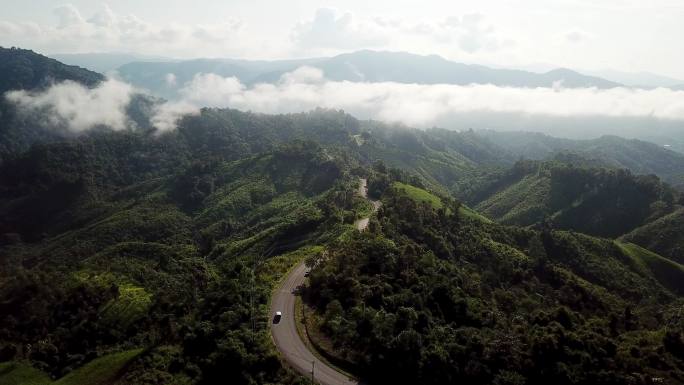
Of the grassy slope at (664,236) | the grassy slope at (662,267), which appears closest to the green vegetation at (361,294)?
the grassy slope at (662,267)

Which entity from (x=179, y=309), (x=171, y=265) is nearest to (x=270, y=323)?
(x=179, y=309)

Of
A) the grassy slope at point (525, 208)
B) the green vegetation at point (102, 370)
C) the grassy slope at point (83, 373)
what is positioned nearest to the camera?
the green vegetation at point (102, 370)

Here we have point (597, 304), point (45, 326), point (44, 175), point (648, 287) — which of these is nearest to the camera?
point (45, 326)

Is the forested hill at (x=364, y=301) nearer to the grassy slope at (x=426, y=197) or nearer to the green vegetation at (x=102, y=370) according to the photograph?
the green vegetation at (x=102, y=370)

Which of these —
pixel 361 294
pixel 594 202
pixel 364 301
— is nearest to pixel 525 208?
pixel 594 202

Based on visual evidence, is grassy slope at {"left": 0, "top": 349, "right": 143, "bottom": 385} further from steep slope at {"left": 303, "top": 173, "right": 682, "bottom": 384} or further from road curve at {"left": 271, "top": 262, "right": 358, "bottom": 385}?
steep slope at {"left": 303, "top": 173, "right": 682, "bottom": 384}

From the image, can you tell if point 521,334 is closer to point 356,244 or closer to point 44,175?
point 356,244
